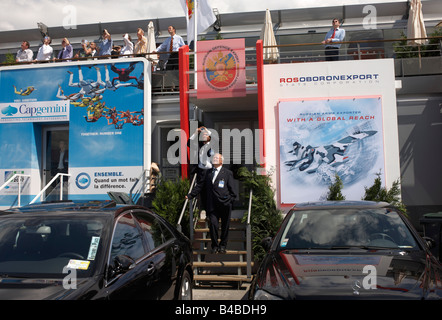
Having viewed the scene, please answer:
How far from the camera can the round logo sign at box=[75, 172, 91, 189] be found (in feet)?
36.9

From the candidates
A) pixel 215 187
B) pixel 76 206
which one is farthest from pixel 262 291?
pixel 215 187

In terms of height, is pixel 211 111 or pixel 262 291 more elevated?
pixel 211 111

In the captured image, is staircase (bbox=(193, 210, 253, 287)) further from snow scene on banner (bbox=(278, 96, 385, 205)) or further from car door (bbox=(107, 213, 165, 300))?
car door (bbox=(107, 213, 165, 300))

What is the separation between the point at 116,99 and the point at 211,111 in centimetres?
274

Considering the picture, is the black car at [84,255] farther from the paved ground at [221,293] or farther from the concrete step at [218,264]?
the concrete step at [218,264]

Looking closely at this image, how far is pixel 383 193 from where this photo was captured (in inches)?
359

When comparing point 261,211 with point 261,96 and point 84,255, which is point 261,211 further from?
point 84,255

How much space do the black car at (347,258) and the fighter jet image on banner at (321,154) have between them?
14.6 ft

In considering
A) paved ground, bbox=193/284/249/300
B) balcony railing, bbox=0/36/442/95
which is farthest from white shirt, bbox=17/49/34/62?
paved ground, bbox=193/284/249/300

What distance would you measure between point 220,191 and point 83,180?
198 inches

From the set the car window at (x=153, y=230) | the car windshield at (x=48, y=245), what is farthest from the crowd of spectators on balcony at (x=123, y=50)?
the car windshield at (x=48, y=245)
